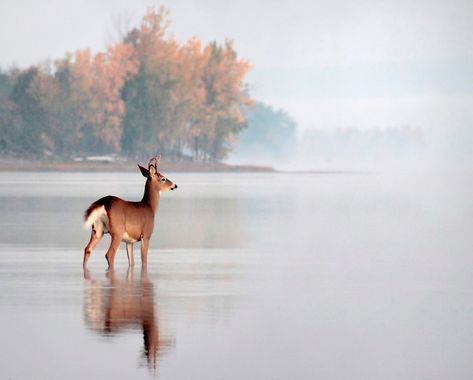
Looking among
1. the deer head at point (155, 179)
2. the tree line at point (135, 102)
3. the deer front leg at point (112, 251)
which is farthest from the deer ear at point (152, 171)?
the tree line at point (135, 102)

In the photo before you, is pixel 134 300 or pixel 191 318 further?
pixel 134 300

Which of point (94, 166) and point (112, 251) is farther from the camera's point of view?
point (94, 166)

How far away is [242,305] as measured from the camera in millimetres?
9984

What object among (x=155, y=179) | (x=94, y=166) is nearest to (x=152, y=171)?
(x=155, y=179)

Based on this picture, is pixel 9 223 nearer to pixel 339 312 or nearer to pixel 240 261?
pixel 240 261

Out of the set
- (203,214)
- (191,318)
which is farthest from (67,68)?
(191,318)

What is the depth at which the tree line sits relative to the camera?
70.4 metres

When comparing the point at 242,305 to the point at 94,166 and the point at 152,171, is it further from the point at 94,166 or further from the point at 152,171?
the point at 94,166

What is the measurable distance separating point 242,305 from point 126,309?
0.86m

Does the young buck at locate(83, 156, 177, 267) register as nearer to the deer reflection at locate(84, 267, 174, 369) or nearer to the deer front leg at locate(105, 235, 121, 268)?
the deer front leg at locate(105, 235, 121, 268)

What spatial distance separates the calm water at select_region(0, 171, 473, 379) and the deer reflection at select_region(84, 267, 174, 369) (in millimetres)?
11

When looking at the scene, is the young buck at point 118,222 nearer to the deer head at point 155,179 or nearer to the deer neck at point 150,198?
the deer neck at point 150,198

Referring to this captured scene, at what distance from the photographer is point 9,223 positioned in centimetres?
1930

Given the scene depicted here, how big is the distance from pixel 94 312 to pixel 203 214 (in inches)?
532
